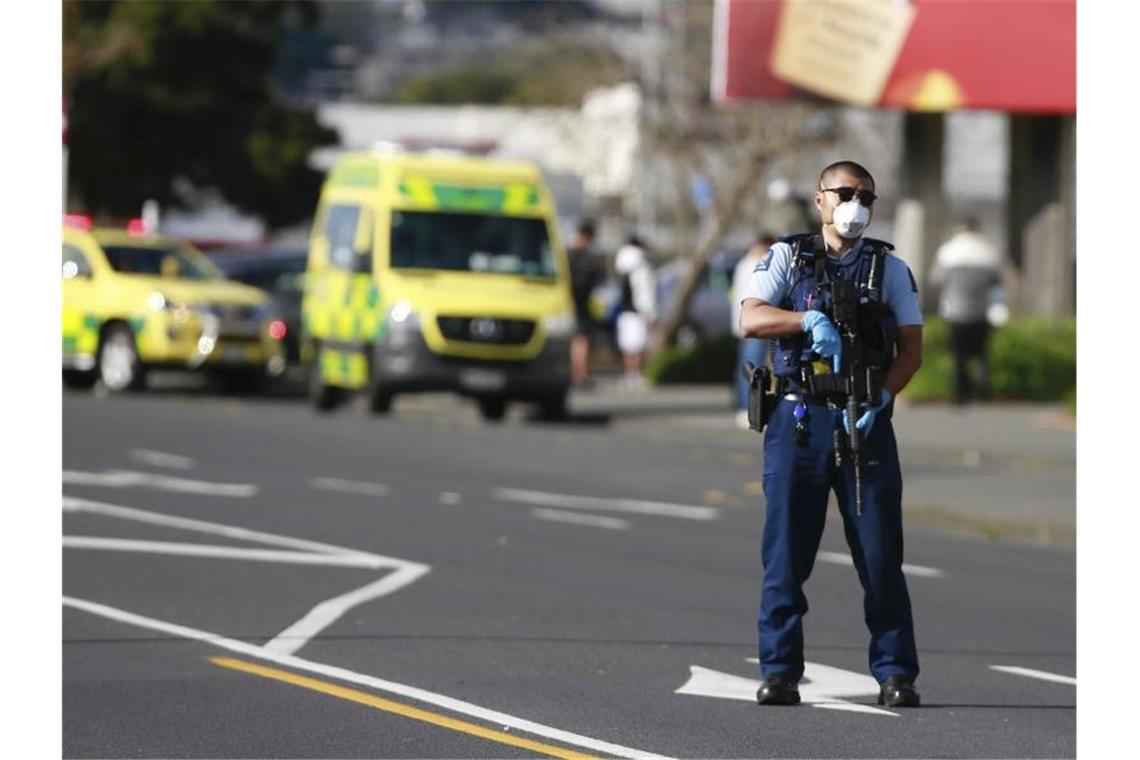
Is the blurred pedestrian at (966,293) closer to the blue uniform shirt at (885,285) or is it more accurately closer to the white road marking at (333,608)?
the white road marking at (333,608)

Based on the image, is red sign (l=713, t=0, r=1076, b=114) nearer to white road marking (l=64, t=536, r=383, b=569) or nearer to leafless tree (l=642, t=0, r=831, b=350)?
leafless tree (l=642, t=0, r=831, b=350)

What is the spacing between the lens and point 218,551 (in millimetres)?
14859

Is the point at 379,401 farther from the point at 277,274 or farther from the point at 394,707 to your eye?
the point at 394,707

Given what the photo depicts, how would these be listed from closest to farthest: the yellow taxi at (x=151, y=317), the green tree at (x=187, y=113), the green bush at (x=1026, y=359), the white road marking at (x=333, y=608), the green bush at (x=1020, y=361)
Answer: the white road marking at (x=333, y=608) < the green bush at (x=1020, y=361) < the green bush at (x=1026, y=359) < the yellow taxi at (x=151, y=317) < the green tree at (x=187, y=113)

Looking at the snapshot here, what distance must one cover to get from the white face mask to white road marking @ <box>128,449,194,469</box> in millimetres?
11888

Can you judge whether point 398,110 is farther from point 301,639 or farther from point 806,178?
point 301,639

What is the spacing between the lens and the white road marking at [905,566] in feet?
49.2

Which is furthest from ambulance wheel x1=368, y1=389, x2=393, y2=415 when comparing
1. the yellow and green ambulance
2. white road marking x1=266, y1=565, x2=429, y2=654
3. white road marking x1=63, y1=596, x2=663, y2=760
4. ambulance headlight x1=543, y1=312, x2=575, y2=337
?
white road marking x1=63, y1=596, x2=663, y2=760

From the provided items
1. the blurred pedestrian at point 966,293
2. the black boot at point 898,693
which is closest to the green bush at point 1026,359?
the blurred pedestrian at point 966,293

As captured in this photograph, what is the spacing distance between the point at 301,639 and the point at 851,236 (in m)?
3.79

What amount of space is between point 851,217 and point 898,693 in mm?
1834

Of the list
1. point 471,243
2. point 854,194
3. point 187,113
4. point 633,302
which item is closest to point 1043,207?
point 633,302

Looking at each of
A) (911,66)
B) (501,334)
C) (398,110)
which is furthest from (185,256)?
(398,110)

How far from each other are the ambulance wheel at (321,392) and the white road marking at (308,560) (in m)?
9.10
